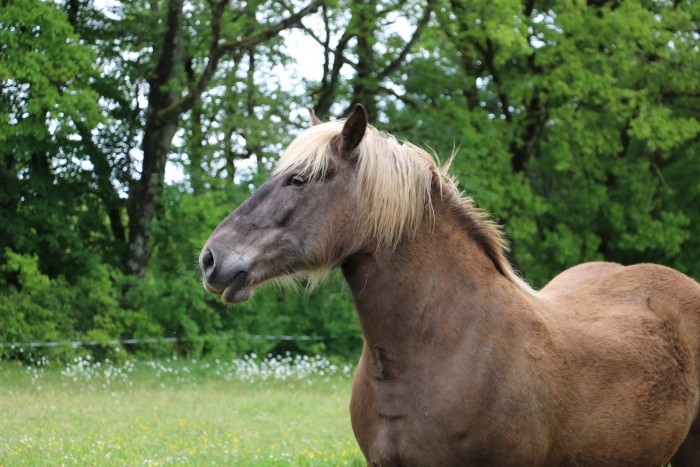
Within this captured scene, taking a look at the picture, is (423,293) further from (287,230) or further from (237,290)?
(237,290)

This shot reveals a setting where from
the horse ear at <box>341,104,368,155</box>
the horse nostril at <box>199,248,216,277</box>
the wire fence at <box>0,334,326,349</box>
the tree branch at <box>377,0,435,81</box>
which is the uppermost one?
the tree branch at <box>377,0,435,81</box>

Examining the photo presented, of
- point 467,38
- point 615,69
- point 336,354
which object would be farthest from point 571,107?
point 336,354

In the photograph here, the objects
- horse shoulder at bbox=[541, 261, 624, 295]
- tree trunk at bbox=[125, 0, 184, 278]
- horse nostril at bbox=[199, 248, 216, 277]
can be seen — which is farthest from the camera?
tree trunk at bbox=[125, 0, 184, 278]

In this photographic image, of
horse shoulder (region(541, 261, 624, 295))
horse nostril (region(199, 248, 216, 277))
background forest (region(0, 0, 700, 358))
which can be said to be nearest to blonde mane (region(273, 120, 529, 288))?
horse nostril (region(199, 248, 216, 277))

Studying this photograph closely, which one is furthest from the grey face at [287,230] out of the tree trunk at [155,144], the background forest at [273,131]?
the tree trunk at [155,144]

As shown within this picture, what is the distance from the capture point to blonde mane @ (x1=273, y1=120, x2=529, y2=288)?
389cm

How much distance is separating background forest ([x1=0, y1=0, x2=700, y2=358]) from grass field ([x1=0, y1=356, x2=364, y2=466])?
1679mm

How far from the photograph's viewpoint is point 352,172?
3953 mm

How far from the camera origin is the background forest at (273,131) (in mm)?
16812

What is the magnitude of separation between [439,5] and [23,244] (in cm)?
1086

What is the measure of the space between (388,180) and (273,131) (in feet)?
54.4

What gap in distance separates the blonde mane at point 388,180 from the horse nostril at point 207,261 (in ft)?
1.78

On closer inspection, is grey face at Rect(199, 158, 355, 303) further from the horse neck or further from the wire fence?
the wire fence

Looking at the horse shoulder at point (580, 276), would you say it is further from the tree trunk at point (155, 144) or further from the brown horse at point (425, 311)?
the tree trunk at point (155, 144)
